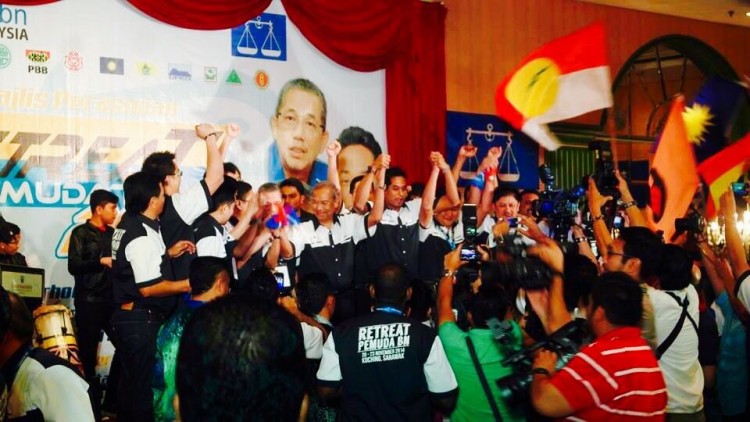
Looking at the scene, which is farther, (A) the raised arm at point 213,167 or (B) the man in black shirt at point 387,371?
(A) the raised arm at point 213,167

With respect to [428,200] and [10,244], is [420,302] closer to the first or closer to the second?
[428,200]

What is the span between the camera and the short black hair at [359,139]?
346 inches

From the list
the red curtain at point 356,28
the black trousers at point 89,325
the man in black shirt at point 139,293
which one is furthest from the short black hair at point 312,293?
the red curtain at point 356,28

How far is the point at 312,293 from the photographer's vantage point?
477 cm

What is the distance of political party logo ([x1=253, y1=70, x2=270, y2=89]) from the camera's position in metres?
8.25

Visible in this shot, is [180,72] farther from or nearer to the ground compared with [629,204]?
farther from the ground

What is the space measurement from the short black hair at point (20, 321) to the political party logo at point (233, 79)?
5561mm

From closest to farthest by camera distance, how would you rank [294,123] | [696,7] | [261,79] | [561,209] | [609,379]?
[609,379], [561,209], [261,79], [294,123], [696,7]

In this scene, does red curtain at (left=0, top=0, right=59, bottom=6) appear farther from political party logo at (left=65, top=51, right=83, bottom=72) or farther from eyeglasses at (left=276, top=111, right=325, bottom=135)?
eyeglasses at (left=276, top=111, right=325, bottom=135)

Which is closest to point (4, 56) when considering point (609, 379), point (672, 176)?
point (609, 379)

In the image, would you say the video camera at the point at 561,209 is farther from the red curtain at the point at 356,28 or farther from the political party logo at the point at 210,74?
the red curtain at the point at 356,28

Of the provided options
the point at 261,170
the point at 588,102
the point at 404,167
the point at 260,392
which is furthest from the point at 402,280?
the point at 588,102

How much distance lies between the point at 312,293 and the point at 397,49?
15.9ft

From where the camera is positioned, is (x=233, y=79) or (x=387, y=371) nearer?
(x=387, y=371)
